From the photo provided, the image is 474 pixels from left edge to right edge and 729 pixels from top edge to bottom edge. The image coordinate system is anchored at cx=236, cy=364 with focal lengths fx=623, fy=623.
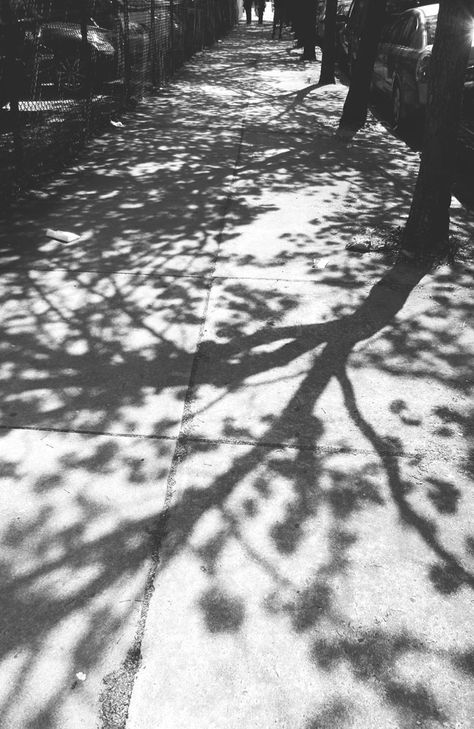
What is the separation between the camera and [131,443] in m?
3.42

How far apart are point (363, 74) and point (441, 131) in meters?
6.52

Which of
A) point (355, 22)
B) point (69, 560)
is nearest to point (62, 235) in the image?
point (69, 560)

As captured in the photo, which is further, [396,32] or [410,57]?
[396,32]

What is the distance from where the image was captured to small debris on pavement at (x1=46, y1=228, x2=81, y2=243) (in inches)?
244

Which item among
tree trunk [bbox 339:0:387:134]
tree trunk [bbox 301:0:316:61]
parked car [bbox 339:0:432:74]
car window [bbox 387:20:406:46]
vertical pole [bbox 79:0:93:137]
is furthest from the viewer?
tree trunk [bbox 301:0:316:61]

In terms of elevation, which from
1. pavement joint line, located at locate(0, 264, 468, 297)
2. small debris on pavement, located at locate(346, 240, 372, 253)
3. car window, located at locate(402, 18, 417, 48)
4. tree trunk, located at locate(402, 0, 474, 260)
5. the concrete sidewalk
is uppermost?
car window, located at locate(402, 18, 417, 48)

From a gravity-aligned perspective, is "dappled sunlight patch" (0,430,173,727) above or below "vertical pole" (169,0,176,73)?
below

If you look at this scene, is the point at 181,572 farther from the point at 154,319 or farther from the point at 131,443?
the point at 154,319

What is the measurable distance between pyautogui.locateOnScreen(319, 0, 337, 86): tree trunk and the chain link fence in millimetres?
4017

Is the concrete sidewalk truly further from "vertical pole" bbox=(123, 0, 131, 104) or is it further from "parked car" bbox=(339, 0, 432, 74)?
"parked car" bbox=(339, 0, 432, 74)

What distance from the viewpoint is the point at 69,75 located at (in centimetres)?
923

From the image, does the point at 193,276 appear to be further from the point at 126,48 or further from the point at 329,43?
the point at 329,43

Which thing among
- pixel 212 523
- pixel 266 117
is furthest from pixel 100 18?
pixel 212 523

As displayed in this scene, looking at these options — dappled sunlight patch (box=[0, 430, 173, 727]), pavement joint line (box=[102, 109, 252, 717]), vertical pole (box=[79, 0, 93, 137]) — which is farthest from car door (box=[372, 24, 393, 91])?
dappled sunlight patch (box=[0, 430, 173, 727])
